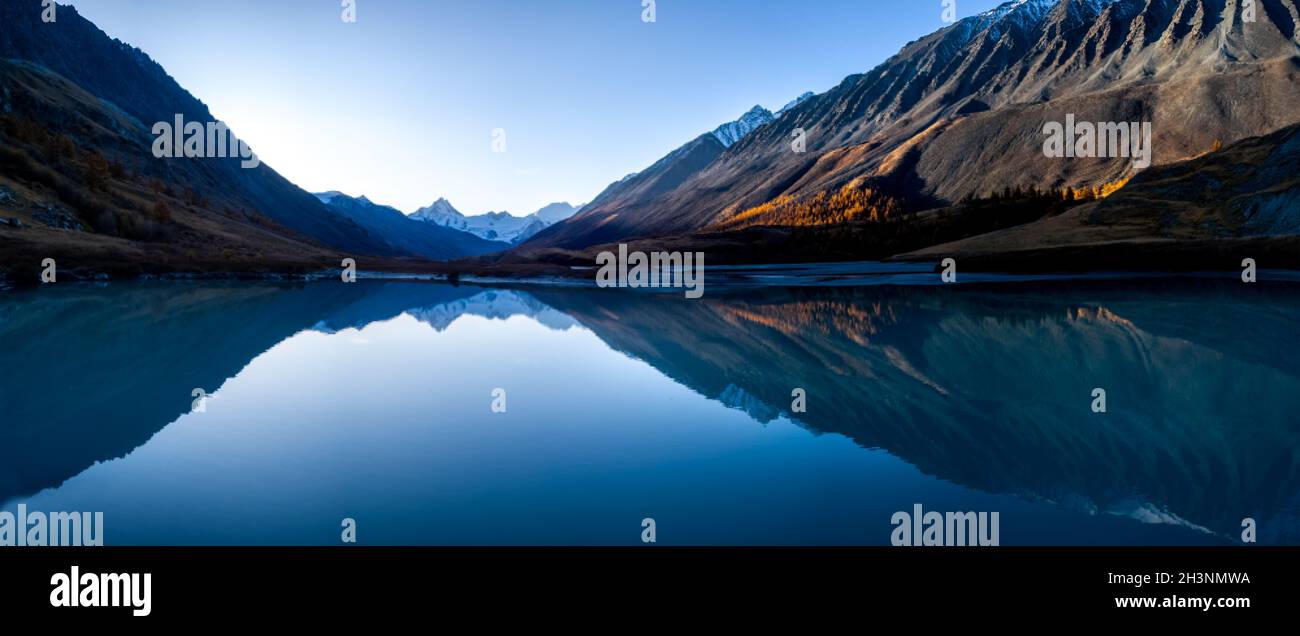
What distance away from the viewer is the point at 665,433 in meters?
17.2

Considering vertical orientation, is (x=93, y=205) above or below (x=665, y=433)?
above

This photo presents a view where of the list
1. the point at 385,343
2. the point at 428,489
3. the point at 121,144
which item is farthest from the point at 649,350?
the point at 121,144

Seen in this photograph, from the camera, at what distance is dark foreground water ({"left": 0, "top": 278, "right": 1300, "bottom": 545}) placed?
11.2m

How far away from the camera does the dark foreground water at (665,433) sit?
11.2 metres
